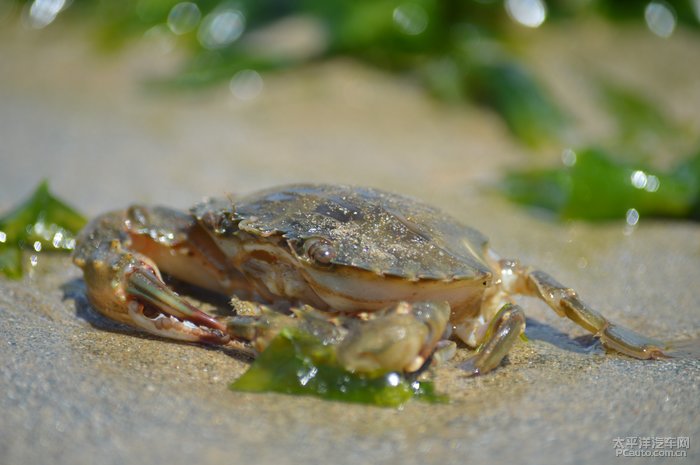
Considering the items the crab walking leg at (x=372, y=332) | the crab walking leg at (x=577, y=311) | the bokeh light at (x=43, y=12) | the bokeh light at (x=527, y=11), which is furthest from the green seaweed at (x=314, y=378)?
the bokeh light at (x=43, y=12)

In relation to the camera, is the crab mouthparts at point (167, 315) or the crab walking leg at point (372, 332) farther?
the crab mouthparts at point (167, 315)

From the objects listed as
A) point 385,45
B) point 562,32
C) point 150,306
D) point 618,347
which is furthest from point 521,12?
point 150,306

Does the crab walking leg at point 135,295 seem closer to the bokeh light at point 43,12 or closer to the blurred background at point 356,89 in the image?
the blurred background at point 356,89

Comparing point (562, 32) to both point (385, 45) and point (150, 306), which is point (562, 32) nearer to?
point (385, 45)

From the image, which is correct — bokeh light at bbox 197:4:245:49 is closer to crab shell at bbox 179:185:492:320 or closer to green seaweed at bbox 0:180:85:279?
green seaweed at bbox 0:180:85:279

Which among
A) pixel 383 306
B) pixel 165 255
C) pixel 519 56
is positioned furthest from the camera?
pixel 519 56

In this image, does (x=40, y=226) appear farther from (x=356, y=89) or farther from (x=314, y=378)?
(x=356, y=89)

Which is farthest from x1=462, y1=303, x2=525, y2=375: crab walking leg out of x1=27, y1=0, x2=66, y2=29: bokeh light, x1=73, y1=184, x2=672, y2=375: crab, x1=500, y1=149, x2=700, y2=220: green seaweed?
x1=27, y1=0, x2=66, y2=29: bokeh light
